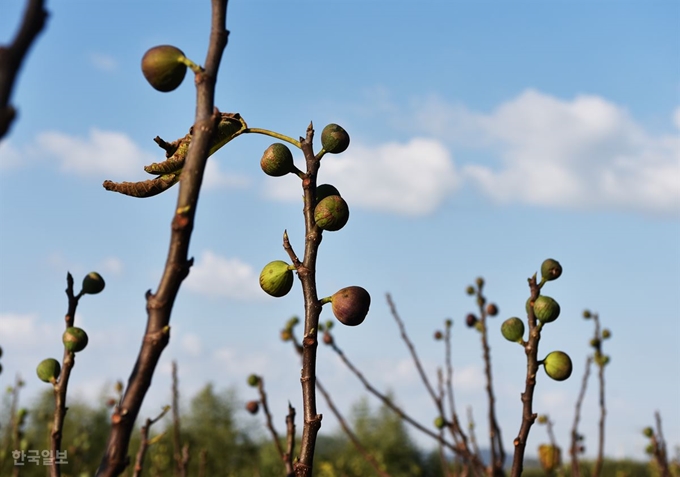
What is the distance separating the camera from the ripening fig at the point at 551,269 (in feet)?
6.36

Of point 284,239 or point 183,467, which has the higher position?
point 284,239

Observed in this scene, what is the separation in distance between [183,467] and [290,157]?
2317mm

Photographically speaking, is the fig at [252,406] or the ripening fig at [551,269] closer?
the ripening fig at [551,269]

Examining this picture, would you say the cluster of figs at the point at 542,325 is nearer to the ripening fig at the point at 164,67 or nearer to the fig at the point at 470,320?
the ripening fig at the point at 164,67

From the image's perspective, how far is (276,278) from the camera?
1.39 metres

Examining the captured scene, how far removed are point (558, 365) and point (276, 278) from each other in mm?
814

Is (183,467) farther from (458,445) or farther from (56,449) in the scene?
(56,449)

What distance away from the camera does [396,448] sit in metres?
33.8

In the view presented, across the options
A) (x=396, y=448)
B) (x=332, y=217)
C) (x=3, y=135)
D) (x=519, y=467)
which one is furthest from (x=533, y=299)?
(x=396, y=448)

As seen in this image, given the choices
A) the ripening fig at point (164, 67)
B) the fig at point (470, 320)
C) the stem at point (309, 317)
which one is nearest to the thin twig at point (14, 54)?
the ripening fig at point (164, 67)

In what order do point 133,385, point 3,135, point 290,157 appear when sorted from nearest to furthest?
point 3,135 → point 133,385 → point 290,157

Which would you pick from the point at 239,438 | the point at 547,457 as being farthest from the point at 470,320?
the point at 239,438

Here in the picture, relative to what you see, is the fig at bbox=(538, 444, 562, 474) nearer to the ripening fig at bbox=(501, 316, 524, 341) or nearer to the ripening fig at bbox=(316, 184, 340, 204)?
the ripening fig at bbox=(501, 316, 524, 341)

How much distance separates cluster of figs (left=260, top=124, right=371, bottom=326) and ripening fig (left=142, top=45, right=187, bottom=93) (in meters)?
0.35
